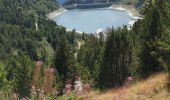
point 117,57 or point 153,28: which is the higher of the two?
point 153,28

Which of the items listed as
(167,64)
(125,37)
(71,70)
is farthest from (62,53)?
(167,64)

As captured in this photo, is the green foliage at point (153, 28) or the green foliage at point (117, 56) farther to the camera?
the green foliage at point (117, 56)

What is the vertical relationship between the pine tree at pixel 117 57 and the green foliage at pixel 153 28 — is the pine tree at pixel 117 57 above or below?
below

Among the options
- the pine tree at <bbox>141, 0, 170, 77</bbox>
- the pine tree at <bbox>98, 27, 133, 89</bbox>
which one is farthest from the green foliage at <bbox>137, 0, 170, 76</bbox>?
the pine tree at <bbox>98, 27, 133, 89</bbox>

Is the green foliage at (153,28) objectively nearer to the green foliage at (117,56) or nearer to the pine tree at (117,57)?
the pine tree at (117,57)

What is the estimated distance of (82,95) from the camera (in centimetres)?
757

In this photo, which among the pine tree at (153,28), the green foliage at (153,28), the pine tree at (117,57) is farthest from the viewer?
the pine tree at (117,57)

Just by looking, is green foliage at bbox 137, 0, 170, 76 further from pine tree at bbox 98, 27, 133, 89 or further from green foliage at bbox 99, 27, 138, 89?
green foliage at bbox 99, 27, 138, 89

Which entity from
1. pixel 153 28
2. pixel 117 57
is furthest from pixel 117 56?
pixel 153 28

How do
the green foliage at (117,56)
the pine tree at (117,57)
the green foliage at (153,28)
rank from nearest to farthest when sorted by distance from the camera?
1. the green foliage at (153,28)
2. the pine tree at (117,57)
3. the green foliage at (117,56)

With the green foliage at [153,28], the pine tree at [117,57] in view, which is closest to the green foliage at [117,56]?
the pine tree at [117,57]

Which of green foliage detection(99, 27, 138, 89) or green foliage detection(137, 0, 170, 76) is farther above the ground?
green foliage detection(137, 0, 170, 76)

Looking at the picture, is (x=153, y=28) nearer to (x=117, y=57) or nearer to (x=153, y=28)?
(x=153, y=28)

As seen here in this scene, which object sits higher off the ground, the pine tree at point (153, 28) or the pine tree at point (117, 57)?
the pine tree at point (153, 28)
